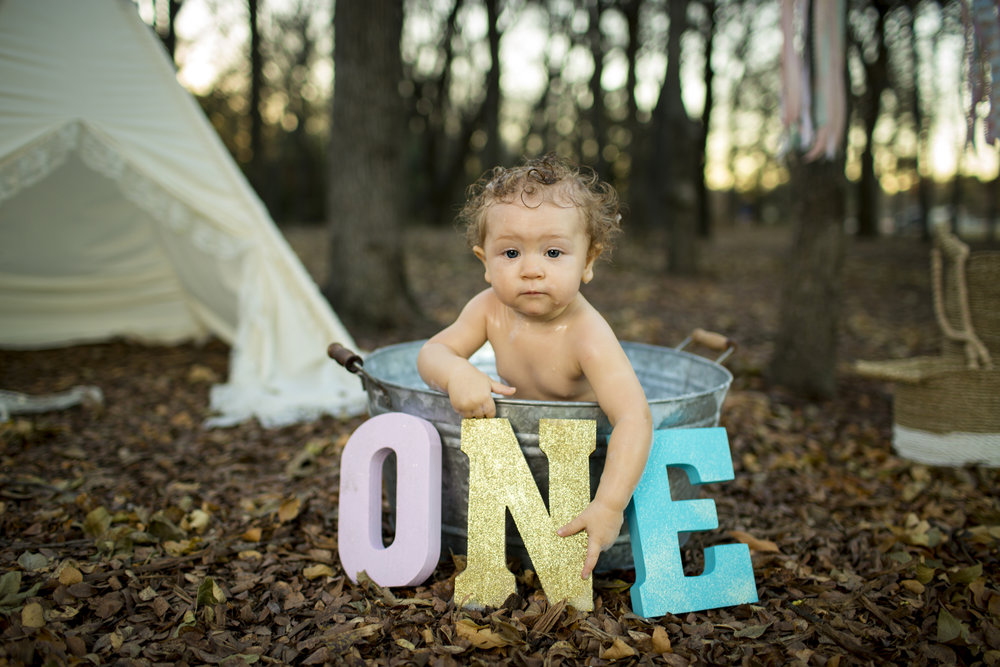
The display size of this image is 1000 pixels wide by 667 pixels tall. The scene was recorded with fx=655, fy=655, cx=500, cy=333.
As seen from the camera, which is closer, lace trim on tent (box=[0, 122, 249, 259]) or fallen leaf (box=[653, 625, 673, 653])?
fallen leaf (box=[653, 625, 673, 653])

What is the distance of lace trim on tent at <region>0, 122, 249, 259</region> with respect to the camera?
3.07m

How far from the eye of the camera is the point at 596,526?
5.35 ft

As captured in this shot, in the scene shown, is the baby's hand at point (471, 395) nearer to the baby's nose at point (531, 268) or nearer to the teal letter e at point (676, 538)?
the baby's nose at point (531, 268)

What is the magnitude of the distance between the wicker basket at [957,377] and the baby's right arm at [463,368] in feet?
6.29

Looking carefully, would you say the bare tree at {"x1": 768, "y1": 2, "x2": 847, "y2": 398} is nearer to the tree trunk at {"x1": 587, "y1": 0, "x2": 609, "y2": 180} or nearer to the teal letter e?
the teal letter e

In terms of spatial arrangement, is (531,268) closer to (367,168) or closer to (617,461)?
(617,461)

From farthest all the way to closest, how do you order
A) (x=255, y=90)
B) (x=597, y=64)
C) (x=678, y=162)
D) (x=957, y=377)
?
(x=597, y=64), (x=255, y=90), (x=678, y=162), (x=957, y=377)

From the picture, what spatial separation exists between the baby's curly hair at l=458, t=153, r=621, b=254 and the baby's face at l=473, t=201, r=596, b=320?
3 cm

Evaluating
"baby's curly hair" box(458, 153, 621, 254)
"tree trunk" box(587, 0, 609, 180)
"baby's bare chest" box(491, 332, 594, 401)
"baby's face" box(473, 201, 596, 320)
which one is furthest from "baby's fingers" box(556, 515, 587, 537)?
"tree trunk" box(587, 0, 609, 180)

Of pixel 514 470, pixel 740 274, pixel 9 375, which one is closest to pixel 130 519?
pixel 514 470

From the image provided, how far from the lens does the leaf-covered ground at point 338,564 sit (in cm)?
161

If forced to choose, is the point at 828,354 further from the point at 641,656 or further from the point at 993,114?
the point at 641,656

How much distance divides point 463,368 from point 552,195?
20.4 inches

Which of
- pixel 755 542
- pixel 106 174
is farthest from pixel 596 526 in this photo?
pixel 106 174
